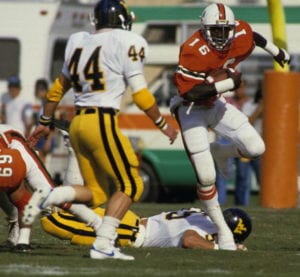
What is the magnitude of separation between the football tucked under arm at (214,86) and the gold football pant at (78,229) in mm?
982

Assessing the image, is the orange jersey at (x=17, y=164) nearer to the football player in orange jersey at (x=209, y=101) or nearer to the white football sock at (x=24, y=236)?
the white football sock at (x=24, y=236)

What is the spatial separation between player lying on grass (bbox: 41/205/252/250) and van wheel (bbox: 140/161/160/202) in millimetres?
7971

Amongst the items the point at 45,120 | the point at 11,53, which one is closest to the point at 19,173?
the point at 45,120

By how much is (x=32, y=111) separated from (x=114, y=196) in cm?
931

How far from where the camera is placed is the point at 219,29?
10039 mm

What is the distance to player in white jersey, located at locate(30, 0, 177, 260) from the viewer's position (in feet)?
28.1

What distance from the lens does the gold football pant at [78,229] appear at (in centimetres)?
980

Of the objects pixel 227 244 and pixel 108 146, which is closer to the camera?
pixel 108 146

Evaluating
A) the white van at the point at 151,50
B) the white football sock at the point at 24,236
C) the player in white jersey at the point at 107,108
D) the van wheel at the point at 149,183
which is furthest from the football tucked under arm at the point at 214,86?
the van wheel at the point at 149,183

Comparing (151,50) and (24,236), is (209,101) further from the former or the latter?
(151,50)

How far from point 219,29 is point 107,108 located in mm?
1696

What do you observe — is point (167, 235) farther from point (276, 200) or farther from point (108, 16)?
point (276, 200)

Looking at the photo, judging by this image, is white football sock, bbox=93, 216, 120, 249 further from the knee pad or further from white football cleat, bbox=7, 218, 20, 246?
the knee pad

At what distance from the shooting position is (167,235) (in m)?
9.86
